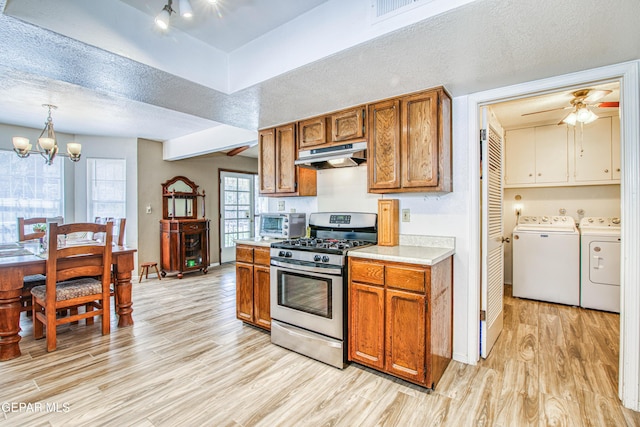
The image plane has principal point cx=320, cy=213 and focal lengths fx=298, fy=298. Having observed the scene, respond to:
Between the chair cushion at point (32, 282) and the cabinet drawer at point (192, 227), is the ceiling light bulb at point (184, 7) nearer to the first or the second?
the chair cushion at point (32, 282)

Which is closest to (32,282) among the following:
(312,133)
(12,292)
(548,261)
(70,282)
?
(70,282)

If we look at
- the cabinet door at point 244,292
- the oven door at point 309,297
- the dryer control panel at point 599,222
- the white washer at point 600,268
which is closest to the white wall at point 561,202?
the dryer control panel at point 599,222

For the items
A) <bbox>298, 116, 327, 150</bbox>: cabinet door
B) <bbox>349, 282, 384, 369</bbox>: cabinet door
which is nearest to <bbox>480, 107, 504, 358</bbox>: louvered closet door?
<bbox>349, 282, 384, 369</bbox>: cabinet door

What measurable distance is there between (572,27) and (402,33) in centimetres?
87

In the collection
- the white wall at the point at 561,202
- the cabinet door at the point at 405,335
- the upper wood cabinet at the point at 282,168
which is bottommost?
the cabinet door at the point at 405,335

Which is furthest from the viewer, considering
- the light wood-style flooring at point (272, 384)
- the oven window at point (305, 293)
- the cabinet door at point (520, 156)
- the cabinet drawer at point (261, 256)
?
the cabinet door at point (520, 156)

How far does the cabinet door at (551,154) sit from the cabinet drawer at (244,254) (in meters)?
4.17

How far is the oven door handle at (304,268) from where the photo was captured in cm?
234

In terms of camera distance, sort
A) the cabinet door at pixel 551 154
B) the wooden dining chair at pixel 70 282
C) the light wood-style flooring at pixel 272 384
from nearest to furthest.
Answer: the light wood-style flooring at pixel 272 384 → the wooden dining chair at pixel 70 282 → the cabinet door at pixel 551 154

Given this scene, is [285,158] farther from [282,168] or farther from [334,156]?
[334,156]

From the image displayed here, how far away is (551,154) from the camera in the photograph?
423 centimetres

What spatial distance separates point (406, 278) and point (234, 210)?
5441 mm

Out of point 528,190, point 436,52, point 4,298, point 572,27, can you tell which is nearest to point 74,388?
point 4,298

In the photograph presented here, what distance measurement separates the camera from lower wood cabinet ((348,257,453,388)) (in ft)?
6.56
